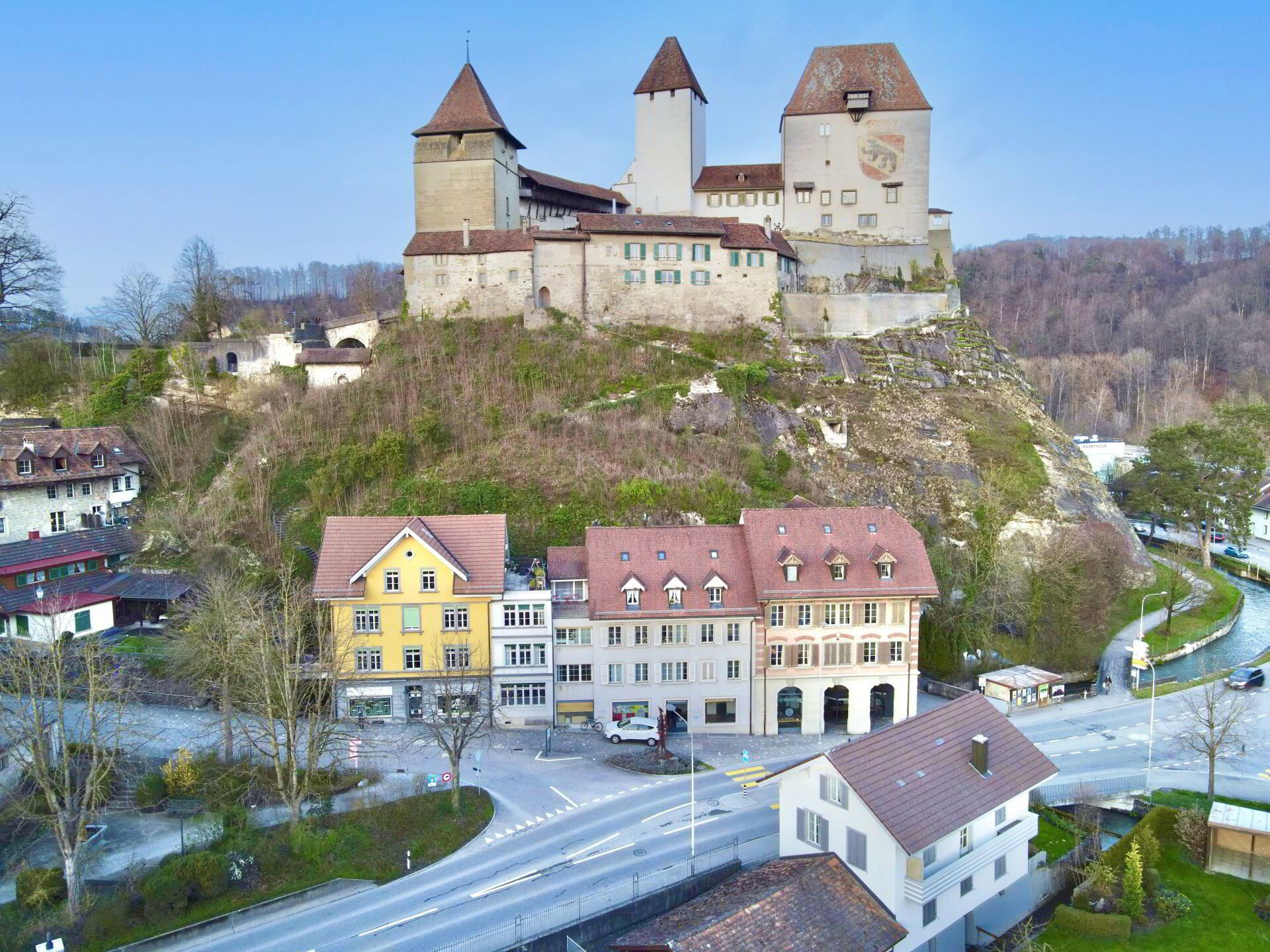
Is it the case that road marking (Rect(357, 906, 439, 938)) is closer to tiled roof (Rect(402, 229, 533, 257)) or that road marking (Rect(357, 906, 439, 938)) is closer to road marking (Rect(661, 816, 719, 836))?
road marking (Rect(661, 816, 719, 836))

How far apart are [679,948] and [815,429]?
41.8m

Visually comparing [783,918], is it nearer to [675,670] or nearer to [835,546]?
[675,670]

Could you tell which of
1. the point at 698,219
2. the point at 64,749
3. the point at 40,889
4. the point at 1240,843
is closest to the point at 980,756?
the point at 1240,843

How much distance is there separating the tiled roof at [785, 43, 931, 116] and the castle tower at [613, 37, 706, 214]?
811 cm

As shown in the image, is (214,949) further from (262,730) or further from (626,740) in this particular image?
(626,740)

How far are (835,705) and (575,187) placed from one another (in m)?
47.1

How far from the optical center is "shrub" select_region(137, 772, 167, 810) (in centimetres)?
2889

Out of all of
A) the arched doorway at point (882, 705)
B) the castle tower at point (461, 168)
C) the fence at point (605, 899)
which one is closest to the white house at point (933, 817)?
the fence at point (605, 899)

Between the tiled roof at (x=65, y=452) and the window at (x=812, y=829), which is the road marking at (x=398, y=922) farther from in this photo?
the tiled roof at (x=65, y=452)

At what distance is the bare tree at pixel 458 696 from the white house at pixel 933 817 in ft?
40.0

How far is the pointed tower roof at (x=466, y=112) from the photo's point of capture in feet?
207

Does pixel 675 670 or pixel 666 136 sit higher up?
pixel 666 136

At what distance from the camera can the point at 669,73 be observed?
235 feet

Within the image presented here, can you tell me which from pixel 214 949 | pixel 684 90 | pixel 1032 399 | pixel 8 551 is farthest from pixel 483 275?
pixel 214 949
